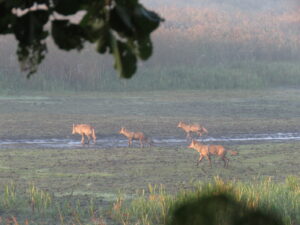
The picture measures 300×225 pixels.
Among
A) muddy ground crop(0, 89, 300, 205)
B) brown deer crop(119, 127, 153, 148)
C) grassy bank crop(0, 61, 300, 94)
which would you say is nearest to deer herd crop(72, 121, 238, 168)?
brown deer crop(119, 127, 153, 148)

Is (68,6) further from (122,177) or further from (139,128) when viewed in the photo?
(139,128)

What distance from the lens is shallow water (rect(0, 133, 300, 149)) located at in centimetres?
1333

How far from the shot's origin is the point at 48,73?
20.2m

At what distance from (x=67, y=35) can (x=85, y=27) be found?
0.03 m

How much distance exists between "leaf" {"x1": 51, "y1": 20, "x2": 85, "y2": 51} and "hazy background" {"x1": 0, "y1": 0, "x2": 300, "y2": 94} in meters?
18.0

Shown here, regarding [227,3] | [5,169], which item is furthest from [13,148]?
[227,3]

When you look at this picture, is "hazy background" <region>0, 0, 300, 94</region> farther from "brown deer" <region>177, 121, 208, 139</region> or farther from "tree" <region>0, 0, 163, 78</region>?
"tree" <region>0, 0, 163, 78</region>

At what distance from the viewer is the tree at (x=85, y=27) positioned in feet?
3.89

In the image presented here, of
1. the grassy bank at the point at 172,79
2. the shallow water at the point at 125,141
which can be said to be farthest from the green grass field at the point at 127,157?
the grassy bank at the point at 172,79

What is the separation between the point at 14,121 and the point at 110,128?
1736 mm

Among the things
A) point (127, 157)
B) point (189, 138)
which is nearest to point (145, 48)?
point (127, 157)

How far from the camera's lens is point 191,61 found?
22.7 meters

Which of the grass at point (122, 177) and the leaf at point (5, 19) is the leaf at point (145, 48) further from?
the grass at point (122, 177)

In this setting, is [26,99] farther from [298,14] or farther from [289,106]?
[298,14]
